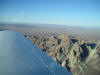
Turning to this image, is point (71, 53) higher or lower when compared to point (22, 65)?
lower

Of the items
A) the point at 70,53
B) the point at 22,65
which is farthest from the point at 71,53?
the point at 22,65

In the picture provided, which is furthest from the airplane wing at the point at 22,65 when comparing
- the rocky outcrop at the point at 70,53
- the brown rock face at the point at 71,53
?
the rocky outcrop at the point at 70,53

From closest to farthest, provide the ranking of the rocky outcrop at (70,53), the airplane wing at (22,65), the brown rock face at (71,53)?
the airplane wing at (22,65)
the brown rock face at (71,53)
the rocky outcrop at (70,53)

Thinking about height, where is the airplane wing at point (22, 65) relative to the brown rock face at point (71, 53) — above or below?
above

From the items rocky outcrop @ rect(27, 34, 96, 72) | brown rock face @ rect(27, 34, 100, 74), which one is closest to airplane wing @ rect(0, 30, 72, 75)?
brown rock face @ rect(27, 34, 100, 74)

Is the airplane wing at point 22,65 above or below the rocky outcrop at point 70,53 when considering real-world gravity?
above

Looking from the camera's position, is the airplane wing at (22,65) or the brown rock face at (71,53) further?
the brown rock face at (71,53)

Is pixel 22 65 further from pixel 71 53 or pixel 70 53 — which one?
pixel 70 53

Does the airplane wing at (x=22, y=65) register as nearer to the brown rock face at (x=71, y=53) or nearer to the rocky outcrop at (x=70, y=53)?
the brown rock face at (x=71, y=53)

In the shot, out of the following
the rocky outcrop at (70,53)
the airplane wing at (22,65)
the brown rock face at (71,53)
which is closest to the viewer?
the airplane wing at (22,65)

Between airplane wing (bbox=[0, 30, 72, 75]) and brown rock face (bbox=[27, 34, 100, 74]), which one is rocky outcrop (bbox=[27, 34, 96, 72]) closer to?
brown rock face (bbox=[27, 34, 100, 74])

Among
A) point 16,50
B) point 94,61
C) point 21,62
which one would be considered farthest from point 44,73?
point 94,61
